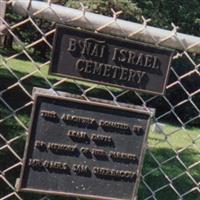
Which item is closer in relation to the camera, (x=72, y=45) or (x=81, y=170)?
(x=72, y=45)

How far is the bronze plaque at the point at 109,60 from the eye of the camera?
3.08 metres

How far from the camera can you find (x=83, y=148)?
3236 mm

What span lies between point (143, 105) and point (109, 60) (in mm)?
429

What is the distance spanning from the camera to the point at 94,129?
3.26 m

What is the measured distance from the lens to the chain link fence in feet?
10.4

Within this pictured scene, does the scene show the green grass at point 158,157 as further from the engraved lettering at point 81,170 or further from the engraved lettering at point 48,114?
the engraved lettering at point 81,170

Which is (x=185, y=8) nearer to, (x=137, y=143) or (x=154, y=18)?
(x=154, y=18)

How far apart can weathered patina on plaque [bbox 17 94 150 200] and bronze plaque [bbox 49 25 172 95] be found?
0.52ft

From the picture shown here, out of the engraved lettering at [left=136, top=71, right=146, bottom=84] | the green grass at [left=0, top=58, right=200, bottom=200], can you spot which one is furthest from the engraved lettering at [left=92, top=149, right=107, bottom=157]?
the green grass at [left=0, top=58, right=200, bottom=200]

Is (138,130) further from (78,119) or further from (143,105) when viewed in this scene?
(78,119)

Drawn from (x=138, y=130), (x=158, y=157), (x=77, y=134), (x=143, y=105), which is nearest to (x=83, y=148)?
(x=77, y=134)

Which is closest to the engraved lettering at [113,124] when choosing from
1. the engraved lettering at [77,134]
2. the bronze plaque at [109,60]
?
the engraved lettering at [77,134]

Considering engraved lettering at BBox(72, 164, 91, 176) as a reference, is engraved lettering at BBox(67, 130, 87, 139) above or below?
above

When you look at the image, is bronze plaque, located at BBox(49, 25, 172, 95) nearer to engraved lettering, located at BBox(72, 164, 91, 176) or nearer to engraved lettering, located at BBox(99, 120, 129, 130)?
engraved lettering, located at BBox(99, 120, 129, 130)
